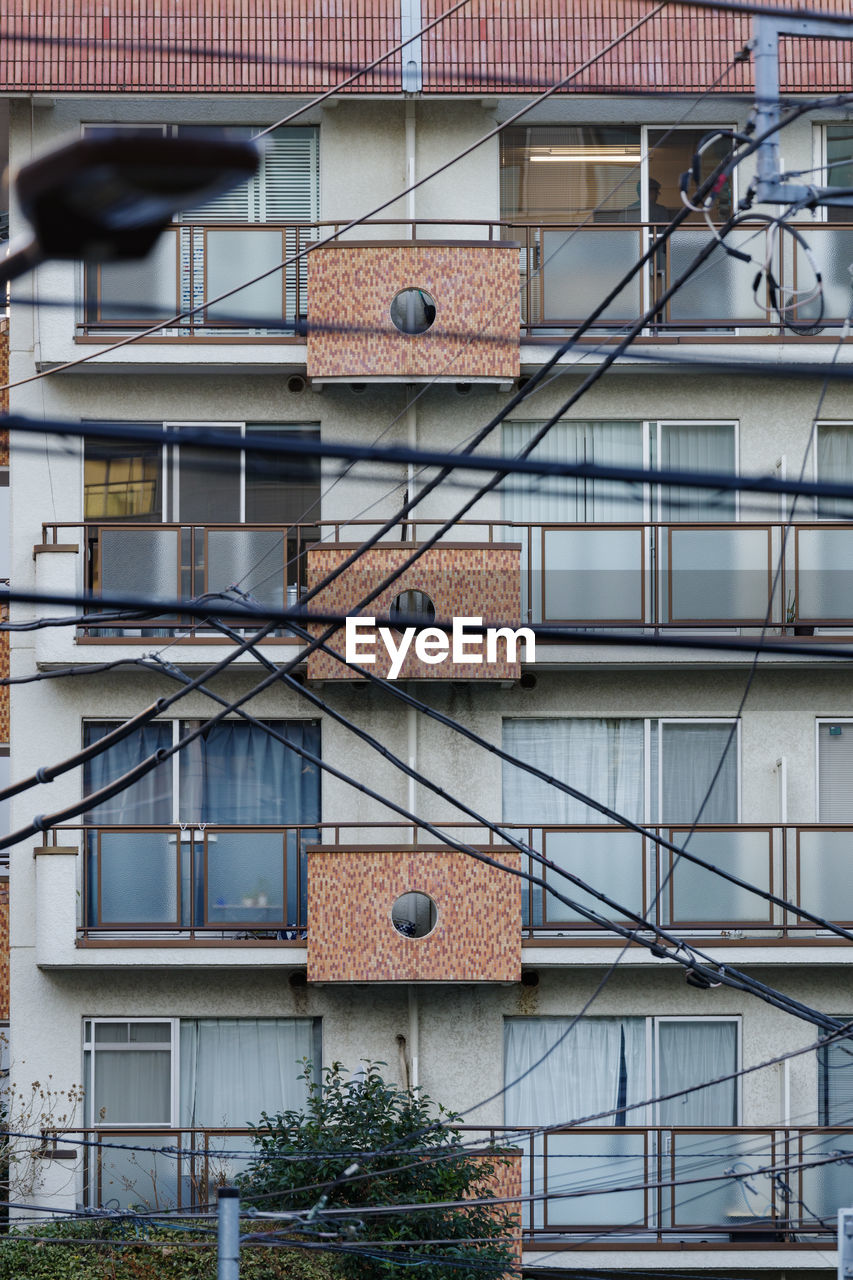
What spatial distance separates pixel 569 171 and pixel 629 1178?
34.6 ft

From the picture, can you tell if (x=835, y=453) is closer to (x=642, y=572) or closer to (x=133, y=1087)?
(x=642, y=572)

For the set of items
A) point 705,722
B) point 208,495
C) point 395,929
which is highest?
point 208,495

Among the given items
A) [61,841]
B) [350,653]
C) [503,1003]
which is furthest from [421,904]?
[61,841]

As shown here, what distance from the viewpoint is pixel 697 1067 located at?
652 inches

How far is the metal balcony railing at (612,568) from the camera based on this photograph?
16344 mm

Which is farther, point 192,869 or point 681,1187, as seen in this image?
point 192,869

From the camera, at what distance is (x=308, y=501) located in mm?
17250

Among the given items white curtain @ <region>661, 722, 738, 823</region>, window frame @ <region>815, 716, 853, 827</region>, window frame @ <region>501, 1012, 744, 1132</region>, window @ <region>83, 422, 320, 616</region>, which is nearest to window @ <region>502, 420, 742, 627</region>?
white curtain @ <region>661, 722, 738, 823</region>

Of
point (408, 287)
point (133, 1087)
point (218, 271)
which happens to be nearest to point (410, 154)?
point (408, 287)

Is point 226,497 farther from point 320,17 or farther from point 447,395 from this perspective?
point 320,17

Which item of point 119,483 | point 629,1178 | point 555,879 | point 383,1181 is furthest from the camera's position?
point 119,483

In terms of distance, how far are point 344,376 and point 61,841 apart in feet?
18.3

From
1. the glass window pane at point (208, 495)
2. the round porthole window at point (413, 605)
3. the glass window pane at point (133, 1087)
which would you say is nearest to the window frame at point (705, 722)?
the round porthole window at point (413, 605)

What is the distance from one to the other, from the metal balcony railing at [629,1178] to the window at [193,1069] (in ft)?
1.16
